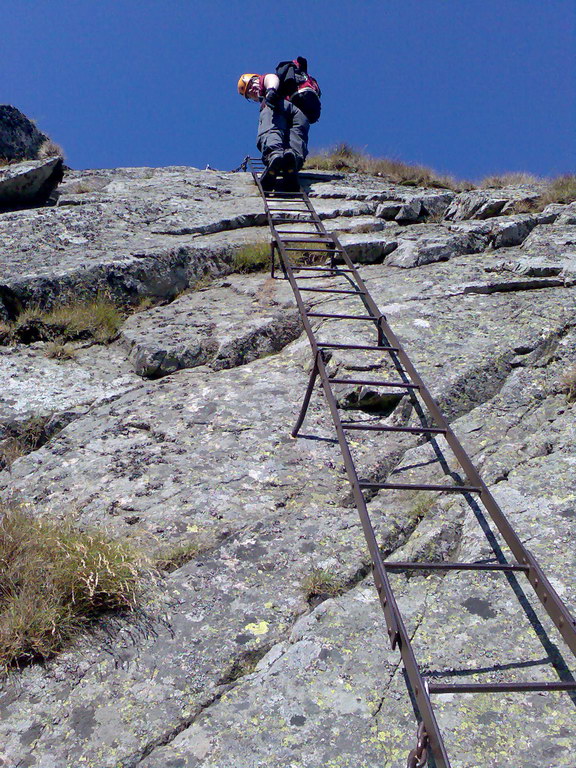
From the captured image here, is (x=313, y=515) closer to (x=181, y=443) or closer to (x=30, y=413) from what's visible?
(x=181, y=443)

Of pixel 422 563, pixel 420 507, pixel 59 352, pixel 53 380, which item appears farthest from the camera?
pixel 59 352

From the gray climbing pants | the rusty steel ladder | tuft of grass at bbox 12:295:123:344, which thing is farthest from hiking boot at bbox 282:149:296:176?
tuft of grass at bbox 12:295:123:344

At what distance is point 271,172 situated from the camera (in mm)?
10180

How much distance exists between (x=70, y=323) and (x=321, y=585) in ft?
13.7

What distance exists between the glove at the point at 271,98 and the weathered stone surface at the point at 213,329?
511 cm

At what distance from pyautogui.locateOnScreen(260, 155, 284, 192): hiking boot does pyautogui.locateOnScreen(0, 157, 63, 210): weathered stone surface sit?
10.2 feet

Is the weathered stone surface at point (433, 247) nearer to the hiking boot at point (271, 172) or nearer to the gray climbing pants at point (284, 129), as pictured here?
the hiking boot at point (271, 172)

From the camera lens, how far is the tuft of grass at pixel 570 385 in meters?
4.80

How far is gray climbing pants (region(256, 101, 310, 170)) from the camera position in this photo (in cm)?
1060

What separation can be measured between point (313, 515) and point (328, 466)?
603mm

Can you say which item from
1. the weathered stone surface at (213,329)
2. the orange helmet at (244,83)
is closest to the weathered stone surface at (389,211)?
the weathered stone surface at (213,329)

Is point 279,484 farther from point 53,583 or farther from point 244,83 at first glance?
point 244,83

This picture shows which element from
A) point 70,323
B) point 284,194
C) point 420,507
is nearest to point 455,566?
point 420,507

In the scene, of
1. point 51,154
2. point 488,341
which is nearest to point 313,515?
point 488,341
